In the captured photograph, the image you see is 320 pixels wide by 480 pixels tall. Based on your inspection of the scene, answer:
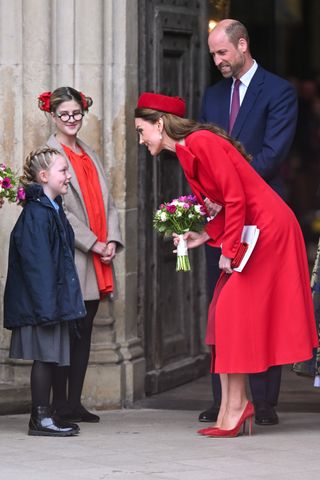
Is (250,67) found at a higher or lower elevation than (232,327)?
higher

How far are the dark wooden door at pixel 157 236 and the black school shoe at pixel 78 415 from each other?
38.1 inches

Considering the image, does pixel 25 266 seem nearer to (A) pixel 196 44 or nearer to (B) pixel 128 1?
(B) pixel 128 1

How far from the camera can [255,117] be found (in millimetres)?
9195

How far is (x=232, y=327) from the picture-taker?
8406 millimetres

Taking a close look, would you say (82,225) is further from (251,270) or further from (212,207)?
(251,270)

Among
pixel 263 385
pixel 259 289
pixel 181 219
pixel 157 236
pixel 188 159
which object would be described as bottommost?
pixel 263 385

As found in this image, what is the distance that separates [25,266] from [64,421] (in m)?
0.94

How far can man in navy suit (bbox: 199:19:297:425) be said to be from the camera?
29.8 ft

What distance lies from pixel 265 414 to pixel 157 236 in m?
1.66

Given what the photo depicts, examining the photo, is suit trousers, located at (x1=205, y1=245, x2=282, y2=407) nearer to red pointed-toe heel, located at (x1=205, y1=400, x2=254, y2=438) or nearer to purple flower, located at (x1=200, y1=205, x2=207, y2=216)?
red pointed-toe heel, located at (x1=205, y1=400, x2=254, y2=438)

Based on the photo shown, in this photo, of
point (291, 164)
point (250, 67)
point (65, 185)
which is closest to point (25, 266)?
point (65, 185)

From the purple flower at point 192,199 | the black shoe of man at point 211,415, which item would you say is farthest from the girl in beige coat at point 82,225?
the purple flower at point 192,199

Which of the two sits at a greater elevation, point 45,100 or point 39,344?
point 45,100

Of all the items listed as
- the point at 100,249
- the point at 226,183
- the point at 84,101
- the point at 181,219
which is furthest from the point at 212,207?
the point at 84,101
